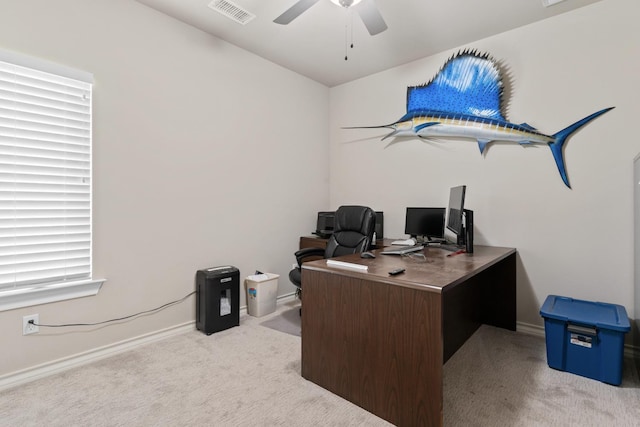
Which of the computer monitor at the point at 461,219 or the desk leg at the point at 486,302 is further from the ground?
the computer monitor at the point at 461,219

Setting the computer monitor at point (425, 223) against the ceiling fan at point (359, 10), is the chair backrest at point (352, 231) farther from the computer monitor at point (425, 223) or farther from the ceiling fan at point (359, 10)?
the ceiling fan at point (359, 10)

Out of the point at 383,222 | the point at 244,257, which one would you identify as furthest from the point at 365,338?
the point at 383,222

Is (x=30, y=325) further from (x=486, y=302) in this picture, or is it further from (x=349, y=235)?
(x=486, y=302)

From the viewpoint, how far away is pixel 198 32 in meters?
2.93

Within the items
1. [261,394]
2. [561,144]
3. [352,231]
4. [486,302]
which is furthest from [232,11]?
[486,302]

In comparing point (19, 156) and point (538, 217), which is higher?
point (19, 156)

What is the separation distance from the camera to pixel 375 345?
5.55 ft

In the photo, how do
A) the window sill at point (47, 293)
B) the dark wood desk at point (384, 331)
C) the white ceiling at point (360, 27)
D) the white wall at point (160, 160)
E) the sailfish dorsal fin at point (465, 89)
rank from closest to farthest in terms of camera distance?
the dark wood desk at point (384, 331) < the window sill at point (47, 293) < the white wall at point (160, 160) < the white ceiling at point (360, 27) < the sailfish dorsal fin at point (465, 89)

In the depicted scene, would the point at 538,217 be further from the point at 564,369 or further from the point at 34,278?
the point at 34,278

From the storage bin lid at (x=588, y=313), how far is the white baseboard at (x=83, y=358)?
299 cm

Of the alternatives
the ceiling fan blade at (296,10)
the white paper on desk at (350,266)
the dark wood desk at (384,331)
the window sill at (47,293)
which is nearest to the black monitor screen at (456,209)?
the dark wood desk at (384,331)

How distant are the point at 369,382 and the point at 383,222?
7.58 feet

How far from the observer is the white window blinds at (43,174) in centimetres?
201

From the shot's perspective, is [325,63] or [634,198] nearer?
[634,198]
